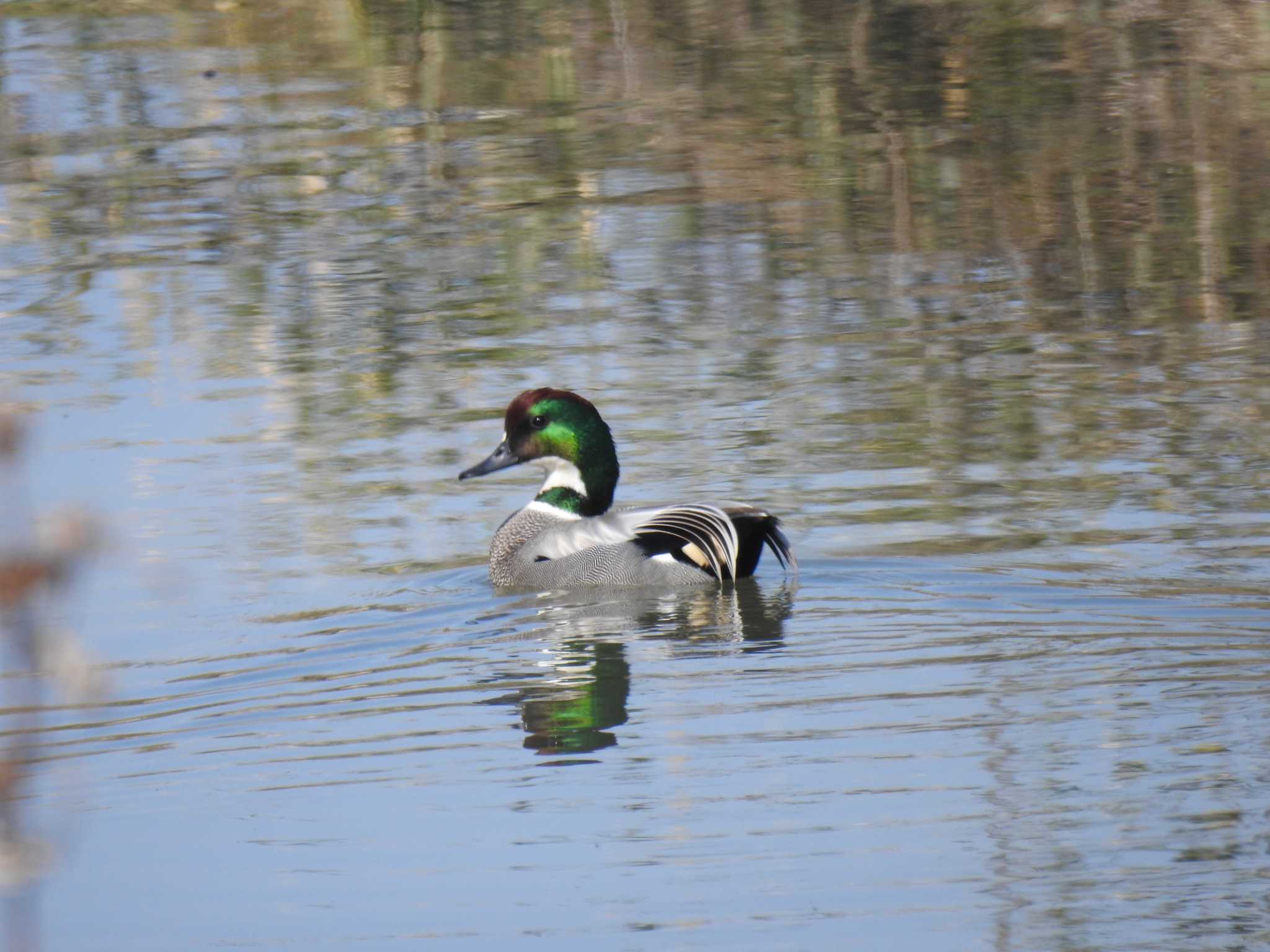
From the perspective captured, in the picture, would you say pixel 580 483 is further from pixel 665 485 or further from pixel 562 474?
pixel 665 485

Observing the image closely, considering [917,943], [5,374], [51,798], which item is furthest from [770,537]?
[5,374]

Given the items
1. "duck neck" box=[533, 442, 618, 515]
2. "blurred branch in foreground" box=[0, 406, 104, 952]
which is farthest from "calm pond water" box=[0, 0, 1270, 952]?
"duck neck" box=[533, 442, 618, 515]

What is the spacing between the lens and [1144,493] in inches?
324

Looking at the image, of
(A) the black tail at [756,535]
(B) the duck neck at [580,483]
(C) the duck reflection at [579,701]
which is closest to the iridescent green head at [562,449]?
(B) the duck neck at [580,483]

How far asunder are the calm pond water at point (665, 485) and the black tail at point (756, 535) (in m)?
0.16

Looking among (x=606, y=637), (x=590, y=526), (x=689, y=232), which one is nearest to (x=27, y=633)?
(x=606, y=637)

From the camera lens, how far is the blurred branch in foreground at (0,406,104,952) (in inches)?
83.8

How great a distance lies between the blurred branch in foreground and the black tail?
507cm

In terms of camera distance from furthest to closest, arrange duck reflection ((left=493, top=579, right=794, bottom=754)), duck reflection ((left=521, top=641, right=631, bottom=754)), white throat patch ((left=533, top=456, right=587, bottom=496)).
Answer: white throat patch ((left=533, top=456, right=587, bottom=496))
duck reflection ((left=493, top=579, right=794, bottom=754))
duck reflection ((left=521, top=641, right=631, bottom=754))

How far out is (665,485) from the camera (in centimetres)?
902

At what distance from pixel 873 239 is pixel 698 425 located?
13.0ft

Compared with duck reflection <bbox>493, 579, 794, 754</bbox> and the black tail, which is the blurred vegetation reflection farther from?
duck reflection <bbox>493, 579, 794, 754</bbox>

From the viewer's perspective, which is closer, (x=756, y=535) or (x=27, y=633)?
(x=27, y=633)

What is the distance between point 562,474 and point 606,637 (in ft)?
5.11
